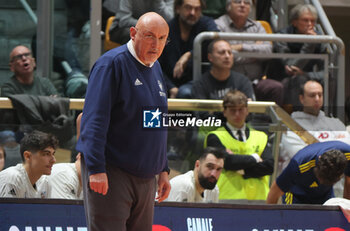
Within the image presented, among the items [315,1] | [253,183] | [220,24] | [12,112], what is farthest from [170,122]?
[315,1]

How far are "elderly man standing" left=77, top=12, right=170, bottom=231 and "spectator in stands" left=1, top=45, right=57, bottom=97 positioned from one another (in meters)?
2.37

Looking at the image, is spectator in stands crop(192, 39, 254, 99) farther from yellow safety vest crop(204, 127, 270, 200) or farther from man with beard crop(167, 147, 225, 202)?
man with beard crop(167, 147, 225, 202)

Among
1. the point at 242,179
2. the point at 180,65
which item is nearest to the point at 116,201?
the point at 242,179

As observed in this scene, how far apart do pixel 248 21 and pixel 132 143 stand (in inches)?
165

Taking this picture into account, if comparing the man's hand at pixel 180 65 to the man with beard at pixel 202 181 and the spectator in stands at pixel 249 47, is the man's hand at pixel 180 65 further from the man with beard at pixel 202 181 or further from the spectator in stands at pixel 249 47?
the man with beard at pixel 202 181

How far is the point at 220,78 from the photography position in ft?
20.9

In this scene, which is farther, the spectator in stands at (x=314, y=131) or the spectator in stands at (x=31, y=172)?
the spectator in stands at (x=314, y=131)

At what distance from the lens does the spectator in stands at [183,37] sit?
22.0 ft

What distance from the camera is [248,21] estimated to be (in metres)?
7.43

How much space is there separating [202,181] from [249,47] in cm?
197

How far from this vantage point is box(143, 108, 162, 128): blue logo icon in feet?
11.6

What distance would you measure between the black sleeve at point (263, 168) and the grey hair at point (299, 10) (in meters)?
2.28

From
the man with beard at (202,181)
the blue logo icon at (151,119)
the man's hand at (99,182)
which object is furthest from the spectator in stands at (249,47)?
the man's hand at (99,182)

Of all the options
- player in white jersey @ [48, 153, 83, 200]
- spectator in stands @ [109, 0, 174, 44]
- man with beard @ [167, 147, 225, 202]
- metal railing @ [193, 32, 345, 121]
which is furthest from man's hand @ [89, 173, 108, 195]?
spectator in stands @ [109, 0, 174, 44]
